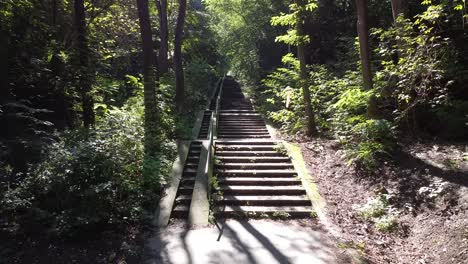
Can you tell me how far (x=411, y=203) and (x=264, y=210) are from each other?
292cm

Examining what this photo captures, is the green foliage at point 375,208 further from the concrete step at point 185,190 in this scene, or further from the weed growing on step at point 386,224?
the concrete step at point 185,190

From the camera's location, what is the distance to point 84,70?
10664mm

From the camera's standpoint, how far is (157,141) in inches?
419

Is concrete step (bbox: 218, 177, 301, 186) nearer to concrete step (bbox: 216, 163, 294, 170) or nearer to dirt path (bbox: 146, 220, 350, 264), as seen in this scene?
concrete step (bbox: 216, 163, 294, 170)

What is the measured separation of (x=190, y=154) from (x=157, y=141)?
3.59ft

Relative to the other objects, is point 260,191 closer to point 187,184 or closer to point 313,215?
point 313,215

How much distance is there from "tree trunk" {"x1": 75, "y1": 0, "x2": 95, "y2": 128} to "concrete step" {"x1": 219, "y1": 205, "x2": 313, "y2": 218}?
5303 mm

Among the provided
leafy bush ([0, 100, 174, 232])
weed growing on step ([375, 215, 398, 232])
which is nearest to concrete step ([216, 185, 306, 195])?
leafy bush ([0, 100, 174, 232])

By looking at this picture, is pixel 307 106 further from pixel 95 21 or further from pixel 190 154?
pixel 95 21

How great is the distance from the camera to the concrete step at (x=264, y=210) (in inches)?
305

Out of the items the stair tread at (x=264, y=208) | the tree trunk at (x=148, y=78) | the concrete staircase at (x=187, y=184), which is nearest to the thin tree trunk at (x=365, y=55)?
the stair tread at (x=264, y=208)

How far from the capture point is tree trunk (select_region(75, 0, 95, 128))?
10695 millimetres

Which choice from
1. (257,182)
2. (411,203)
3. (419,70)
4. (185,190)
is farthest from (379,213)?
(185,190)

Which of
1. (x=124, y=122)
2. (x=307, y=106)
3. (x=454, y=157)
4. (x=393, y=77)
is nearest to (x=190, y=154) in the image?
(x=124, y=122)
